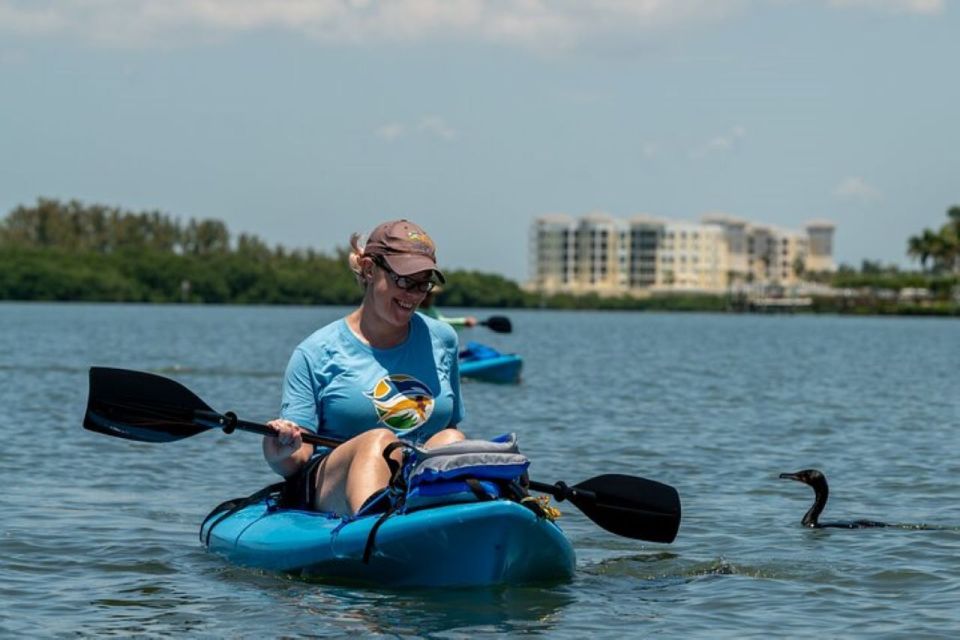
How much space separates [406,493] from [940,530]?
17.1ft

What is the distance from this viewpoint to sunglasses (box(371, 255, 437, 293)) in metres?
9.45

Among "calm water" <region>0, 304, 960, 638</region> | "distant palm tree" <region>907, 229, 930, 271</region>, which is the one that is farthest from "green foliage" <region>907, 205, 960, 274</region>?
"calm water" <region>0, 304, 960, 638</region>

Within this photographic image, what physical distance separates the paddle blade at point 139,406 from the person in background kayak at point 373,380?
90 centimetres

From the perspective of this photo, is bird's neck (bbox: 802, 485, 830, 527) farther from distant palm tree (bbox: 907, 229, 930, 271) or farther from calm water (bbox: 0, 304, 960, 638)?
distant palm tree (bbox: 907, 229, 930, 271)

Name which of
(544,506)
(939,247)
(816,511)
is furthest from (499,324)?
(939,247)

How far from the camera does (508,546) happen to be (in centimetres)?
922

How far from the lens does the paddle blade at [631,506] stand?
33.3 ft

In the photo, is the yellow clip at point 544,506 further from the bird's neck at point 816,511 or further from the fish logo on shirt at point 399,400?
the bird's neck at point 816,511

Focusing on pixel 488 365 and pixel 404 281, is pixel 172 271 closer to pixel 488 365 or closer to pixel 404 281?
pixel 488 365

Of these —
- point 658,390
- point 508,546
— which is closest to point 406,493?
point 508,546

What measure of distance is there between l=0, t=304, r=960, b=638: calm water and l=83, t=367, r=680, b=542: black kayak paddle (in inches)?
16.7

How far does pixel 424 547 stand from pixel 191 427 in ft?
6.57

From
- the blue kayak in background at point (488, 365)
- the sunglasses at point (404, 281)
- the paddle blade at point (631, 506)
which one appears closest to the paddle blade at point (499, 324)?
the blue kayak in background at point (488, 365)

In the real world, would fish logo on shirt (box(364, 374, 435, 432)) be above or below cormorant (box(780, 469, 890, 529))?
above
